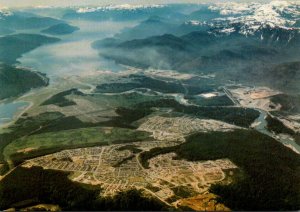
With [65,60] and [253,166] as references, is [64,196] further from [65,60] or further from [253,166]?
[65,60]

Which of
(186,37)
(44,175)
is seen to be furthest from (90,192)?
(186,37)

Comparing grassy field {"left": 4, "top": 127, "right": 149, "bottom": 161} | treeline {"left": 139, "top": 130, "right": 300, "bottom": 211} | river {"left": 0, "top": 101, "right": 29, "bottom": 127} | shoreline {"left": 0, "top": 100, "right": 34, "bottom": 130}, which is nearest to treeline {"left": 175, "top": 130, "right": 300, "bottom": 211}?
treeline {"left": 139, "top": 130, "right": 300, "bottom": 211}

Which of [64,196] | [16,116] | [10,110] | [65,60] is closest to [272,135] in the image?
[64,196]

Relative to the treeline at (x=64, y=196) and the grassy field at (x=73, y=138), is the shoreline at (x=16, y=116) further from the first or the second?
the treeline at (x=64, y=196)

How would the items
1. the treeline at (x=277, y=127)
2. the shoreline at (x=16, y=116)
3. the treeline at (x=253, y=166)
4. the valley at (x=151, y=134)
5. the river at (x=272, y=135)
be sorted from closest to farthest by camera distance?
the treeline at (x=253, y=166), the valley at (x=151, y=134), the river at (x=272, y=135), the treeline at (x=277, y=127), the shoreline at (x=16, y=116)

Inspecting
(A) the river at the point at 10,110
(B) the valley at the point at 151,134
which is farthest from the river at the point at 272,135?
(A) the river at the point at 10,110
